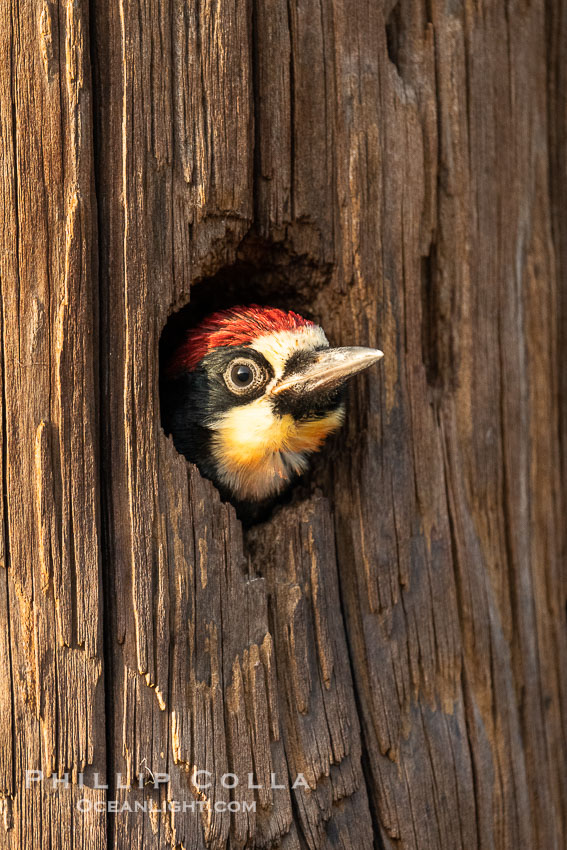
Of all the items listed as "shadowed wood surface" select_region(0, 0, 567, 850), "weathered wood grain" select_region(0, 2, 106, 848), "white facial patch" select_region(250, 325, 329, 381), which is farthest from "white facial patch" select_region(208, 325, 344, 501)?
"weathered wood grain" select_region(0, 2, 106, 848)

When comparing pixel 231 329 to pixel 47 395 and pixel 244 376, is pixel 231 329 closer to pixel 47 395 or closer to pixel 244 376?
pixel 244 376

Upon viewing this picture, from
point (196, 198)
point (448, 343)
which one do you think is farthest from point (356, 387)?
point (196, 198)

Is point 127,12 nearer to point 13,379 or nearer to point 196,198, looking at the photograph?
point 196,198

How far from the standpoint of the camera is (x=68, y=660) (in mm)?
2105

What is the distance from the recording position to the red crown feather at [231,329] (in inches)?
104

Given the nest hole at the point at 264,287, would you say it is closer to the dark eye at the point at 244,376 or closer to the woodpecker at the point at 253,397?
the woodpecker at the point at 253,397

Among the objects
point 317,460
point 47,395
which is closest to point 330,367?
point 317,460

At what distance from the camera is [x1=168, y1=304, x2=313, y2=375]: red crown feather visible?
2.63 m

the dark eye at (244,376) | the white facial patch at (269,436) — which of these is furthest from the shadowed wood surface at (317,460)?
the dark eye at (244,376)

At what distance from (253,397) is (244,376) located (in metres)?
0.08

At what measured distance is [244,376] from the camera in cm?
276

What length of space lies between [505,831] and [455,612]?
75cm

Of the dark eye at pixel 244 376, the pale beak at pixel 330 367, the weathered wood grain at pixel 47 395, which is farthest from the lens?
the dark eye at pixel 244 376

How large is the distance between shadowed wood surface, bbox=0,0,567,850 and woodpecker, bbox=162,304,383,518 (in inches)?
5.2
